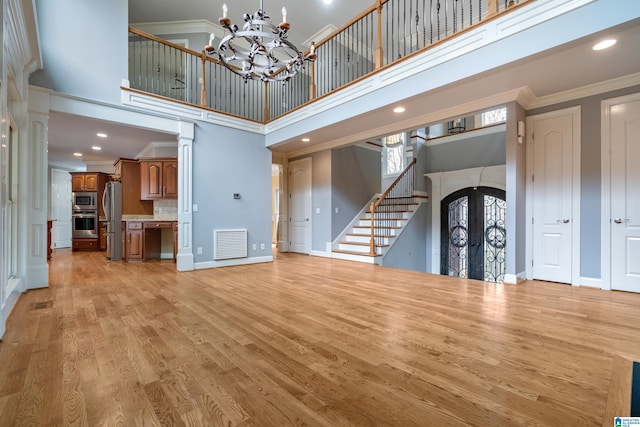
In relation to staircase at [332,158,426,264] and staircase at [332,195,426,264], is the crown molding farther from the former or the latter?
staircase at [332,195,426,264]

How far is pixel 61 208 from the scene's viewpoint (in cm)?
937

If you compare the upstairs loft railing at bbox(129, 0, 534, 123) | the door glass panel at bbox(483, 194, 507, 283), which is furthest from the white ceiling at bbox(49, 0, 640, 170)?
the door glass panel at bbox(483, 194, 507, 283)

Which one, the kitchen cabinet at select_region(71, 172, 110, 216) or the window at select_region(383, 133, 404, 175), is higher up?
the window at select_region(383, 133, 404, 175)

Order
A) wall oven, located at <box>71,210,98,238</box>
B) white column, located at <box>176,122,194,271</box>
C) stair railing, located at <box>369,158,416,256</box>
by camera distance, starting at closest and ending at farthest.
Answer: white column, located at <box>176,122,194,271</box>, stair railing, located at <box>369,158,416,256</box>, wall oven, located at <box>71,210,98,238</box>

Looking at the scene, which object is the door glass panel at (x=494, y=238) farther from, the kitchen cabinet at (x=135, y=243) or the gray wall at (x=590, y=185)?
the kitchen cabinet at (x=135, y=243)

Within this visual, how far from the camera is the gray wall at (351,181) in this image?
7086 millimetres

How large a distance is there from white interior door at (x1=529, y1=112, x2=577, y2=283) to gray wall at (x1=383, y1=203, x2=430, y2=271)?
2.75m

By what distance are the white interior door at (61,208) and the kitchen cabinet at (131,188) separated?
430 centimetres

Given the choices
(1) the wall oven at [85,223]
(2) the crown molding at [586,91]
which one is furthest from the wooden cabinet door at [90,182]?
(2) the crown molding at [586,91]

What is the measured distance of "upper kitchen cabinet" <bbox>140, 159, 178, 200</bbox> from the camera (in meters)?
6.44

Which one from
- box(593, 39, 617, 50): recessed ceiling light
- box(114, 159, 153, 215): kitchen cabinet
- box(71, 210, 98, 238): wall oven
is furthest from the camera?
box(71, 210, 98, 238): wall oven

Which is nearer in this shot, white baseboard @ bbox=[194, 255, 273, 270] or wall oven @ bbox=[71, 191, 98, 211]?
white baseboard @ bbox=[194, 255, 273, 270]

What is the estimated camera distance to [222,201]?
5.72 m

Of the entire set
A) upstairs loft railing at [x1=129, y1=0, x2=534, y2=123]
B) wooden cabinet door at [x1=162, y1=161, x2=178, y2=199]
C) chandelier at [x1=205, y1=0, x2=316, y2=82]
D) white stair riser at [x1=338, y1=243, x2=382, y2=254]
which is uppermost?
upstairs loft railing at [x1=129, y1=0, x2=534, y2=123]
